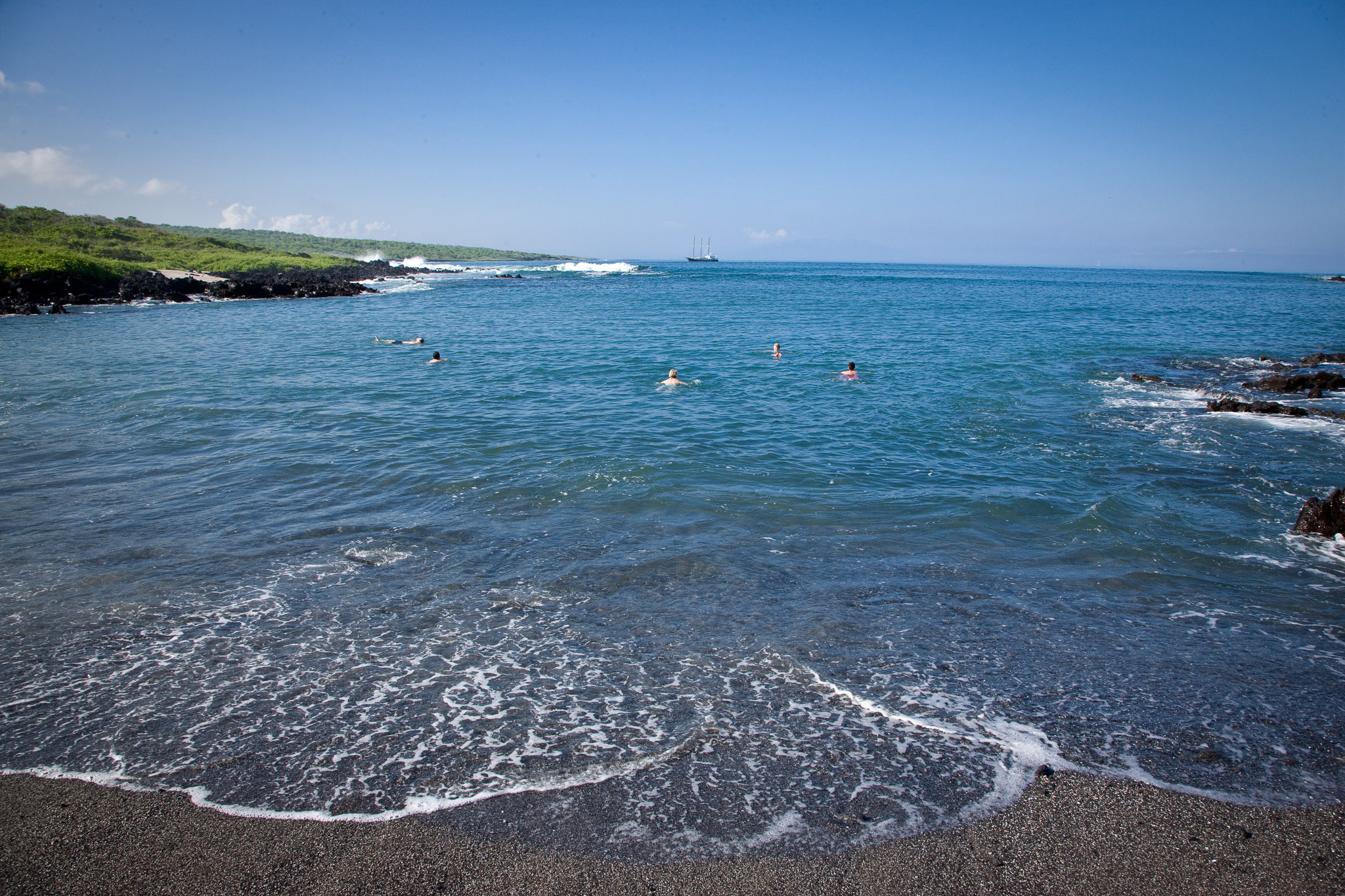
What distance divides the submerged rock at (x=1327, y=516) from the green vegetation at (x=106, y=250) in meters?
61.7

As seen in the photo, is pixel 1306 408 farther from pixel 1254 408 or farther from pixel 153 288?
pixel 153 288

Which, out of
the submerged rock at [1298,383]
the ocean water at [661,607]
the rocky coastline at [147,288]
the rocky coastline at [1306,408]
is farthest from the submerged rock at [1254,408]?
the rocky coastline at [147,288]

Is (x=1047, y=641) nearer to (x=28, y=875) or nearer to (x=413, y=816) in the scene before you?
(x=413, y=816)

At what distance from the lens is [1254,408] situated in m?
18.1

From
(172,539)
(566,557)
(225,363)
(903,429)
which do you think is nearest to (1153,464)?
(903,429)

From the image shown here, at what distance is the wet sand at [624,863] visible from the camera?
4145 mm

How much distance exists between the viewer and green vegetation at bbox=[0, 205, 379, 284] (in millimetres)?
46656

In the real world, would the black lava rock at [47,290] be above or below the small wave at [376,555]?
above

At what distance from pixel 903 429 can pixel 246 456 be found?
48.3ft

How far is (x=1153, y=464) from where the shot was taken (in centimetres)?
1364

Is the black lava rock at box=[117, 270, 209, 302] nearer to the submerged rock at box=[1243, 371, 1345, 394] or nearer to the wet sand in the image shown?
the wet sand

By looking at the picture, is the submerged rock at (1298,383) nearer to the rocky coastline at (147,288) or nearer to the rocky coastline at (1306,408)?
the rocky coastline at (1306,408)

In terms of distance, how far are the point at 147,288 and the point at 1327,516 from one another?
6483 centimetres

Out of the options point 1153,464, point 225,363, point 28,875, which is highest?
point 225,363
